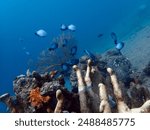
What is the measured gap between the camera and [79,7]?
288 ft

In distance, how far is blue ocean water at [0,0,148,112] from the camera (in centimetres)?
4053

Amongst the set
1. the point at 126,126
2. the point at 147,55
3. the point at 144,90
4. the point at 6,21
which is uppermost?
the point at 6,21

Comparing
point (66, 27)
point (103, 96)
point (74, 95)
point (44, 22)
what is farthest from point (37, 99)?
point (44, 22)

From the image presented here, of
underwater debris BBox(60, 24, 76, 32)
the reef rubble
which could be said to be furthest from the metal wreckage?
underwater debris BBox(60, 24, 76, 32)

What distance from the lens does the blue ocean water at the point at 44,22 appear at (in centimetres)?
4053

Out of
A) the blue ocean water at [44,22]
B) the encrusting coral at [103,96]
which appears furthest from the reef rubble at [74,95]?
the blue ocean water at [44,22]

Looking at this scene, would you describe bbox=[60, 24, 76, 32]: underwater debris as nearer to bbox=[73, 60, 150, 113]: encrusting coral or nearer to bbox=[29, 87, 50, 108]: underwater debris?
bbox=[29, 87, 50, 108]: underwater debris

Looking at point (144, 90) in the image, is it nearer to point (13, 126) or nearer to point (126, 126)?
point (126, 126)

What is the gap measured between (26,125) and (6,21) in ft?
258

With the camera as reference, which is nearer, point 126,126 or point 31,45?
point 126,126

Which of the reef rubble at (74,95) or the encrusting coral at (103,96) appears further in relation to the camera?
the reef rubble at (74,95)

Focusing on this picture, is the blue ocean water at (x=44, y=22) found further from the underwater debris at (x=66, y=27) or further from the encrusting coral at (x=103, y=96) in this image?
the encrusting coral at (x=103, y=96)

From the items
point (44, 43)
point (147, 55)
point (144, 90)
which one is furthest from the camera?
point (44, 43)

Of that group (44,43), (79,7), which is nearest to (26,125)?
(44,43)
